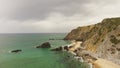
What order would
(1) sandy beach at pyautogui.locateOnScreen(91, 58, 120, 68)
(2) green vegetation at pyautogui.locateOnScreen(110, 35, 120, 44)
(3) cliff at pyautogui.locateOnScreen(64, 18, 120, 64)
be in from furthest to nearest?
1. (2) green vegetation at pyautogui.locateOnScreen(110, 35, 120, 44)
2. (3) cliff at pyautogui.locateOnScreen(64, 18, 120, 64)
3. (1) sandy beach at pyautogui.locateOnScreen(91, 58, 120, 68)

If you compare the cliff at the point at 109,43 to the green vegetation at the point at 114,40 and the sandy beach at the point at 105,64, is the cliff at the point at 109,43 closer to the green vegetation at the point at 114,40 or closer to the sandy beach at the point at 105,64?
the green vegetation at the point at 114,40

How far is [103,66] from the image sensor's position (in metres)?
Answer: 48.6

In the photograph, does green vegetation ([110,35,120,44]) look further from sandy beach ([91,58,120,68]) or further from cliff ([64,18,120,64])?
sandy beach ([91,58,120,68])

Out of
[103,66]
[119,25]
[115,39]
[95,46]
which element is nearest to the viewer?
[103,66]

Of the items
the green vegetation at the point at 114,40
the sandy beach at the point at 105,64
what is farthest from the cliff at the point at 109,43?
the sandy beach at the point at 105,64

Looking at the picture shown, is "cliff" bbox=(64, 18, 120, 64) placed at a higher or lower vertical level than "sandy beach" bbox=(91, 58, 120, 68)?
higher

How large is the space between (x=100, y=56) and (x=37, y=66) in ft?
79.7

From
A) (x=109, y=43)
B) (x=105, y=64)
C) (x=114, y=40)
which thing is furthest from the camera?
(x=109, y=43)

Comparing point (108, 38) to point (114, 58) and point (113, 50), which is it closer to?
point (113, 50)

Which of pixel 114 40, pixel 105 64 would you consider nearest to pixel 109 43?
pixel 114 40

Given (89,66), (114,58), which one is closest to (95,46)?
(114,58)

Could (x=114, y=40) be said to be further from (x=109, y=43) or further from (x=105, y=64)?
(x=105, y=64)

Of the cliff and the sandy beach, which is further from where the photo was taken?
the cliff

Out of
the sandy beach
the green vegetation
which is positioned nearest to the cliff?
the green vegetation
